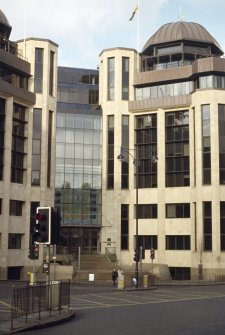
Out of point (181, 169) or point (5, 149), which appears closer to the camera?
point (5, 149)

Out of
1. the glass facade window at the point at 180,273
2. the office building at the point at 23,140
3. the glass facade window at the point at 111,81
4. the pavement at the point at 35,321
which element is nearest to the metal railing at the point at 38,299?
the pavement at the point at 35,321

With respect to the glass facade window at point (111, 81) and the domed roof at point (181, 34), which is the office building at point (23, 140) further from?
the domed roof at point (181, 34)

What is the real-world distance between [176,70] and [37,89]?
1793 centimetres

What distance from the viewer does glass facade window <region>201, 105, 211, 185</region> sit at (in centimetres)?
6259

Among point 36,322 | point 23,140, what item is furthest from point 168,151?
point 36,322

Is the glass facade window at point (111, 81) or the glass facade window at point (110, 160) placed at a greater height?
the glass facade window at point (111, 81)

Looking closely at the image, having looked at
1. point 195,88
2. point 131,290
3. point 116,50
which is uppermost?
point 116,50

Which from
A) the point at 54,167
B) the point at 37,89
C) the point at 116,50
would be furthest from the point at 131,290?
the point at 116,50

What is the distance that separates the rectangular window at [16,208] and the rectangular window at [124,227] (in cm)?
1381

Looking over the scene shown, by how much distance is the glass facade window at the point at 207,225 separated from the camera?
61094 millimetres

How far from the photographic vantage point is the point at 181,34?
70938mm

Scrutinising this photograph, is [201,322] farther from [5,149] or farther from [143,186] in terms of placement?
[143,186]

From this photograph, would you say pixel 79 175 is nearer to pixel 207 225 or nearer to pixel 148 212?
pixel 148 212

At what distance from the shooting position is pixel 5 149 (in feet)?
191
